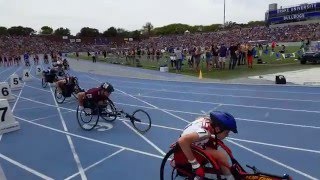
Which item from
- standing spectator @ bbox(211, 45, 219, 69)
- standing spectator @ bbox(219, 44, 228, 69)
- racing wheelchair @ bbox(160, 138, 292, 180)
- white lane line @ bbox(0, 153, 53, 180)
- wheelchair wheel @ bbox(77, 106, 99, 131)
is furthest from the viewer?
standing spectator @ bbox(211, 45, 219, 69)

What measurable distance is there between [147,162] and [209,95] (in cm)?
774

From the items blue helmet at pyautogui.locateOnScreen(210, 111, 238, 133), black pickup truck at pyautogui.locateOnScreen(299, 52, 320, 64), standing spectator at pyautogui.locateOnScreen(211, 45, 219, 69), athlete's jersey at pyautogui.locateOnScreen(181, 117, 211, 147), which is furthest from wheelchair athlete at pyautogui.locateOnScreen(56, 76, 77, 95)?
black pickup truck at pyautogui.locateOnScreen(299, 52, 320, 64)

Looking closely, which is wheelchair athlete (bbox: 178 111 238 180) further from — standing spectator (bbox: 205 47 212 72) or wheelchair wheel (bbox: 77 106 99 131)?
standing spectator (bbox: 205 47 212 72)

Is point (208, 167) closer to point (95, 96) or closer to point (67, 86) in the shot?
point (95, 96)

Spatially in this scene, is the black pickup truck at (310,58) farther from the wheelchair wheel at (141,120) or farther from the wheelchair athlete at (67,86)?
the wheelchair wheel at (141,120)

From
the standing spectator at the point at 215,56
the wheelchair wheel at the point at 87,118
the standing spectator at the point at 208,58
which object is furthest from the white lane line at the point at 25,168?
the standing spectator at the point at 215,56

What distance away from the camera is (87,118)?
984cm

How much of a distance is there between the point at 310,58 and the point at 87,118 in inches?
749

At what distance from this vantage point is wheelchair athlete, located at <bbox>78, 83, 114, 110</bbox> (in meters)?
8.95

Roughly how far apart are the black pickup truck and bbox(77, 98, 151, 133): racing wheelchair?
18094mm

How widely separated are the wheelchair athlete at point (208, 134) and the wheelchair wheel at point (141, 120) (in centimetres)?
464

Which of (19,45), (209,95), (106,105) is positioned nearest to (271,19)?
(19,45)

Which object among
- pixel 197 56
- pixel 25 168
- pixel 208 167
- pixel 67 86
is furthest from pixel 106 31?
pixel 208 167

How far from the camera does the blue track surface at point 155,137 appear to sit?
20.8 feet
